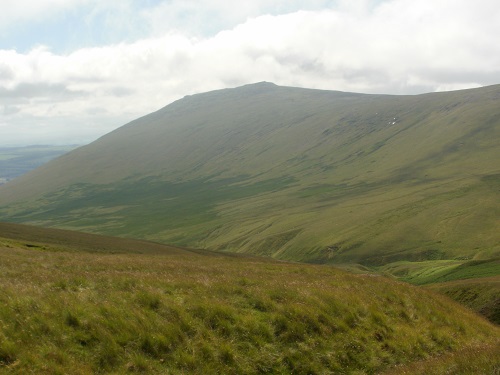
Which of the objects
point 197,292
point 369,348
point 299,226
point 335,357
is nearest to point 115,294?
point 197,292

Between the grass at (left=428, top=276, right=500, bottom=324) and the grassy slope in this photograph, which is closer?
the grassy slope

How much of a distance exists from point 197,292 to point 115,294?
3417 millimetres

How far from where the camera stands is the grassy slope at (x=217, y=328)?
488 inches

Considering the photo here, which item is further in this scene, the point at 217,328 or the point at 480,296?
the point at 480,296

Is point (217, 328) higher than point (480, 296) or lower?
higher

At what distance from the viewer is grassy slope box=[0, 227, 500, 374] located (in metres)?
12.4

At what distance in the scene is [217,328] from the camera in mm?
14859

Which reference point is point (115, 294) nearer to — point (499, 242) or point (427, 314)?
point (427, 314)

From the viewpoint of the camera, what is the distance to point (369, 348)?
16.0 metres

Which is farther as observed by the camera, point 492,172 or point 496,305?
point 492,172

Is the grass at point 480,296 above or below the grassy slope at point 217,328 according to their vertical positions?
below

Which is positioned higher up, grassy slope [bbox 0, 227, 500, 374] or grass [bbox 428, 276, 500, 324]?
grassy slope [bbox 0, 227, 500, 374]

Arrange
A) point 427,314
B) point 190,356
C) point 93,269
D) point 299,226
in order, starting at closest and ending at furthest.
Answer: point 190,356, point 427,314, point 93,269, point 299,226

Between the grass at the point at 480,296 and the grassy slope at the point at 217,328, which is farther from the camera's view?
the grass at the point at 480,296
